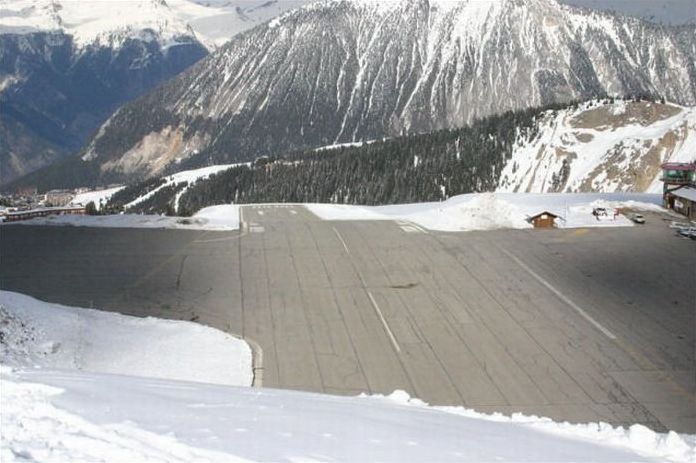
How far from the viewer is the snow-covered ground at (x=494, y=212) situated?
71.4 m

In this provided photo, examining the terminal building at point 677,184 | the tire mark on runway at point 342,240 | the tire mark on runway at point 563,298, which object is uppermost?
the terminal building at point 677,184

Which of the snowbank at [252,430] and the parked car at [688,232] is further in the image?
the parked car at [688,232]

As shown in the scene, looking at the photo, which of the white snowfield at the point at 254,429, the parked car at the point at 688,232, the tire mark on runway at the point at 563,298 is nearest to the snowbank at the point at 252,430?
the white snowfield at the point at 254,429

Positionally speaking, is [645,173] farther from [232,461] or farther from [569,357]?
[232,461]

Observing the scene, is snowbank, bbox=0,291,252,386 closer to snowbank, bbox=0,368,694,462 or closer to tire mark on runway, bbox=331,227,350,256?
snowbank, bbox=0,368,694,462

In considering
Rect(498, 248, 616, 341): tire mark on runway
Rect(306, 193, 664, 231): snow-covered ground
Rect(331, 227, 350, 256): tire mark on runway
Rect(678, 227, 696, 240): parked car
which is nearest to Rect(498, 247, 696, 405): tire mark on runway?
Rect(498, 248, 616, 341): tire mark on runway

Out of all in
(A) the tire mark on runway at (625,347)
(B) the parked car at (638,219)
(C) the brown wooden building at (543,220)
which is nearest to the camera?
(A) the tire mark on runway at (625,347)

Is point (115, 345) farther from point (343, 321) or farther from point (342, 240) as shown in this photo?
point (342, 240)

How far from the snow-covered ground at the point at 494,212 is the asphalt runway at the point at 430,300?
8.95 feet

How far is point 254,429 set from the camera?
17844 mm

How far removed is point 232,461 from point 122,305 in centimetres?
3459

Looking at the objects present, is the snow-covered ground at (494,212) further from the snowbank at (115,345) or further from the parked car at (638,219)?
the snowbank at (115,345)

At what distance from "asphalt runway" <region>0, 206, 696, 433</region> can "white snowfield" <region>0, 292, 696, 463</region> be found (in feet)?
37.8

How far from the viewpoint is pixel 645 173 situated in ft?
559
